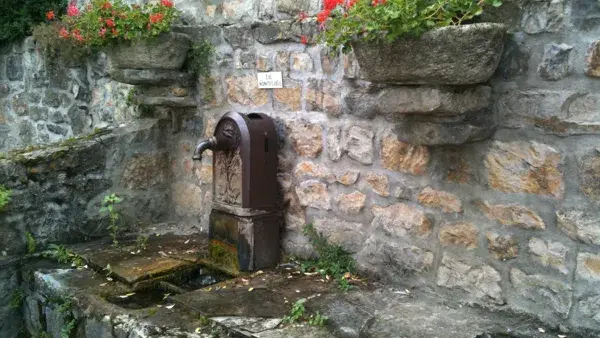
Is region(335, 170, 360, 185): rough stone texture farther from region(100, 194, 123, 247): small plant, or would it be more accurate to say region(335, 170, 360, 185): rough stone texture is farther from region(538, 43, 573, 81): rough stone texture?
region(100, 194, 123, 247): small plant

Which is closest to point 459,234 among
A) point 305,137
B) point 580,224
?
point 580,224

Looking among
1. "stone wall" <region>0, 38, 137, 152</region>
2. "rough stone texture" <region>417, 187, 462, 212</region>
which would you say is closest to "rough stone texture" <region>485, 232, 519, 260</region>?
"rough stone texture" <region>417, 187, 462, 212</region>

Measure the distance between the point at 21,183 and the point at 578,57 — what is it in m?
3.27

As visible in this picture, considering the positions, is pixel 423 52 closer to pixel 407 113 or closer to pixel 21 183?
pixel 407 113

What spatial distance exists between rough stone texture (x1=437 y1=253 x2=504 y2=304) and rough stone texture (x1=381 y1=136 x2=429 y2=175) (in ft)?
1.53

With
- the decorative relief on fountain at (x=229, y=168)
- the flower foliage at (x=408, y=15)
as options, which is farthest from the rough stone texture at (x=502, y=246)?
the decorative relief on fountain at (x=229, y=168)

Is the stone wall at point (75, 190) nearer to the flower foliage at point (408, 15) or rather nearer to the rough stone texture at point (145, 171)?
the rough stone texture at point (145, 171)

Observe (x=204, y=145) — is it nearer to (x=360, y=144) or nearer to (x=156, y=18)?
(x=360, y=144)

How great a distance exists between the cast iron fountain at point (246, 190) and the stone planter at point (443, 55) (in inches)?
43.4

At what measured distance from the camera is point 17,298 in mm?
3818

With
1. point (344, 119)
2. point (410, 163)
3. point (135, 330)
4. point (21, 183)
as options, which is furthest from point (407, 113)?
point (21, 183)

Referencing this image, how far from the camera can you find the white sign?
3.74 metres

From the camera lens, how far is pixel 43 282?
140 inches

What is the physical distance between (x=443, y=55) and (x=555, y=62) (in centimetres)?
51
